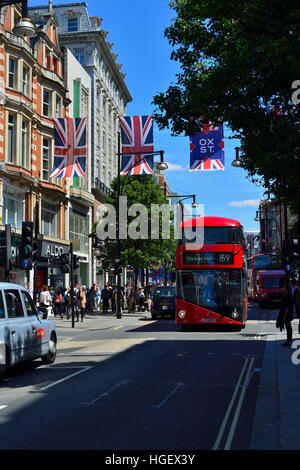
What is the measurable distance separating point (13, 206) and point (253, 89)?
23.9m

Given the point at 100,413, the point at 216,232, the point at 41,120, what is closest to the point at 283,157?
the point at 100,413

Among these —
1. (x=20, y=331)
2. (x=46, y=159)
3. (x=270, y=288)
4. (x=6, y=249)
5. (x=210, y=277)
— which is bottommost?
(x=20, y=331)

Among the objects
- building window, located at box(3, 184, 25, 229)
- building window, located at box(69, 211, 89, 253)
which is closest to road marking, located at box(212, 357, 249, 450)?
building window, located at box(3, 184, 25, 229)

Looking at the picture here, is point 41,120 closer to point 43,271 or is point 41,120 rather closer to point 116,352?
point 43,271

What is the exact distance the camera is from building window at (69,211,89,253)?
44.3m

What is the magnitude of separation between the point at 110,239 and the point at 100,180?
1508cm

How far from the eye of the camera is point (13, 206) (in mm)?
33750

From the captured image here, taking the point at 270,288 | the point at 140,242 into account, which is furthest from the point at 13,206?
the point at 270,288

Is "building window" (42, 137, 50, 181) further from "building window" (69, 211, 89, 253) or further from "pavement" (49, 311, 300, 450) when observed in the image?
"pavement" (49, 311, 300, 450)

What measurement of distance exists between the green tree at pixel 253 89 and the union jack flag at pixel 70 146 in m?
9.41

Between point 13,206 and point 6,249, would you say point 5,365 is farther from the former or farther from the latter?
point 13,206

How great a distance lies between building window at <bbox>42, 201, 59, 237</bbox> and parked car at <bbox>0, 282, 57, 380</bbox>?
26347mm
